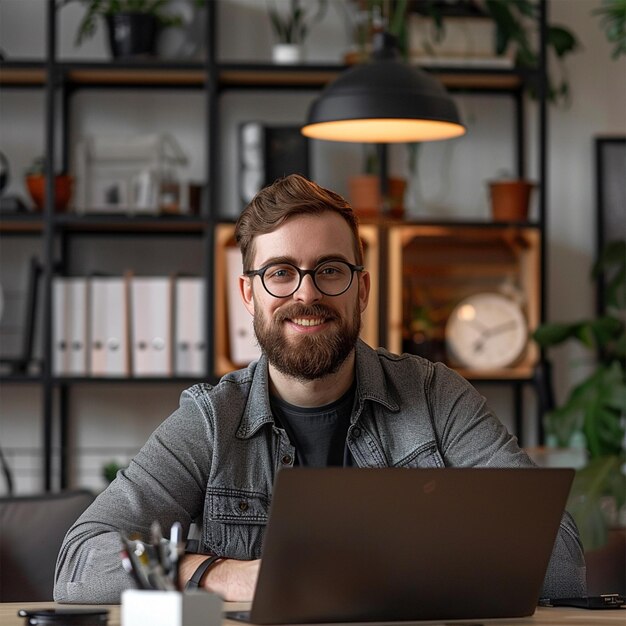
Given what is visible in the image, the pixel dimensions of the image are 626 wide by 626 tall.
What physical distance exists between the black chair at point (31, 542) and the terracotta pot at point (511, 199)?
174cm

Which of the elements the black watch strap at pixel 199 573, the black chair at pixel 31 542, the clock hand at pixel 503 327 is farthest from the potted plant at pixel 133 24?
the black watch strap at pixel 199 573

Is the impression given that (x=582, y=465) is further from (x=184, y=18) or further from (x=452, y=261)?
(x=184, y=18)

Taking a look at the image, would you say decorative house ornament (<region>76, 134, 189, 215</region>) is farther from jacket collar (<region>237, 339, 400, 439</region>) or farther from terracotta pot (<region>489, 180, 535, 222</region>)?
jacket collar (<region>237, 339, 400, 439</region>)

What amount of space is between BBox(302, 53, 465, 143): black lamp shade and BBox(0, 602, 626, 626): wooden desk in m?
1.33

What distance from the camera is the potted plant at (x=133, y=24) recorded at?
367cm

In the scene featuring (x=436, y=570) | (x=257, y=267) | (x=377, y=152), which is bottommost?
(x=436, y=570)

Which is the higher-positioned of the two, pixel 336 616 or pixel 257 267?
pixel 257 267

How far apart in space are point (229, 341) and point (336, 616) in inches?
90.9

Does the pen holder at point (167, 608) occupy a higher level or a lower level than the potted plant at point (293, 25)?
lower

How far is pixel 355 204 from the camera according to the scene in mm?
3723

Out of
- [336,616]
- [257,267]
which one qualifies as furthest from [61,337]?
[336,616]

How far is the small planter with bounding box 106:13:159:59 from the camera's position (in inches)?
144

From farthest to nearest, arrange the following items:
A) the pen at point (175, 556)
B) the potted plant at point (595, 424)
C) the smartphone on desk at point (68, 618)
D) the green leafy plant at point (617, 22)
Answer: the green leafy plant at point (617, 22) < the potted plant at point (595, 424) < the smartphone on desk at point (68, 618) < the pen at point (175, 556)

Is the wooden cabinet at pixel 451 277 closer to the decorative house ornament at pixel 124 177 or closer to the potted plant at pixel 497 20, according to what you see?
the potted plant at pixel 497 20
